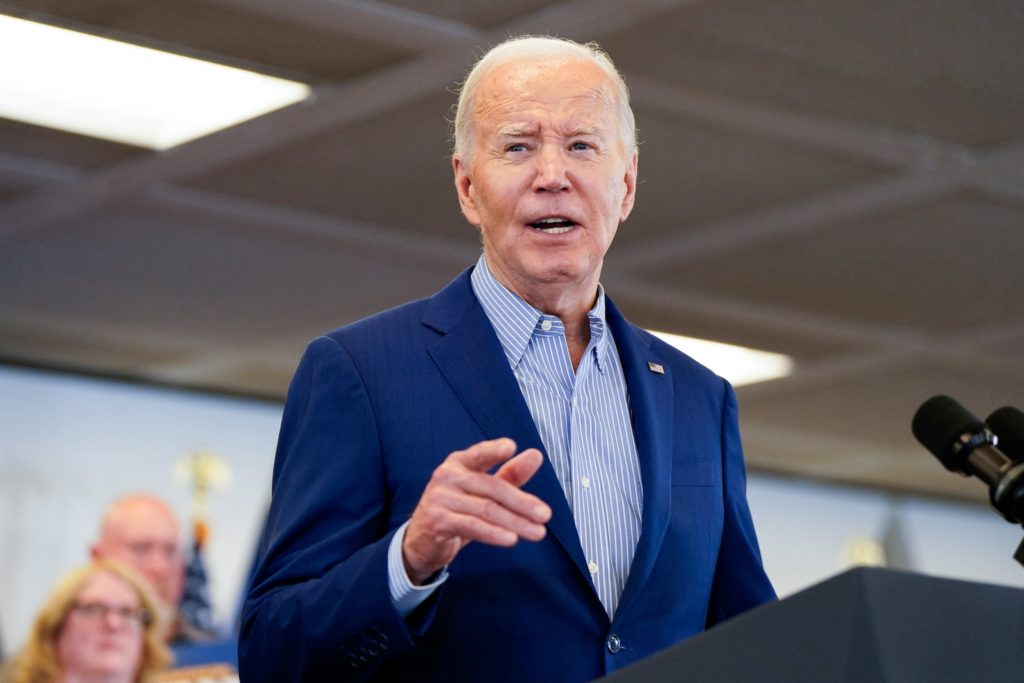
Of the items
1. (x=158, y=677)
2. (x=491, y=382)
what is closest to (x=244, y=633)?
(x=491, y=382)

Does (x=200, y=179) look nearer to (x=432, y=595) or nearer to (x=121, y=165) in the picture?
(x=121, y=165)

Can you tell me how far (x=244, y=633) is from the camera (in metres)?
1.64

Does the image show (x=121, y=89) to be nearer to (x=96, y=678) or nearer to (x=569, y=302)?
(x=96, y=678)

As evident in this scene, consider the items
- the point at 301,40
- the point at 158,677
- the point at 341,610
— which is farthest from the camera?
the point at 158,677

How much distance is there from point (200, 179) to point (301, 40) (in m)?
1.11

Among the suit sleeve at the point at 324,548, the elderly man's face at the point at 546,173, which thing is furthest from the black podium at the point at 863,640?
the elderly man's face at the point at 546,173

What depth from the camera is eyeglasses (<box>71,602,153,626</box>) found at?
5.33m

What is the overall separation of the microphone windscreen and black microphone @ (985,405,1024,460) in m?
0.02

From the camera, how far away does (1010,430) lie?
1441 millimetres

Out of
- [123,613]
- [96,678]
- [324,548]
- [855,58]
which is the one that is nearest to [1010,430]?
[324,548]

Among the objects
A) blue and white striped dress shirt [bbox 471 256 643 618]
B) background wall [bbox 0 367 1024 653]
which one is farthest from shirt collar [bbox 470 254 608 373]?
background wall [bbox 0 367 1024 653]

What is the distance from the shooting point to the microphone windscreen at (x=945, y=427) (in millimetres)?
1437

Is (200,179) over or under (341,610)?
over

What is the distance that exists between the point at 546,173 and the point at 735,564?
514 millimetres
